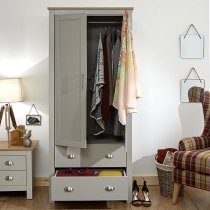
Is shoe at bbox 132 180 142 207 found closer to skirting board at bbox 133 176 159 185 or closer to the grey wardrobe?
the grey wardrobe

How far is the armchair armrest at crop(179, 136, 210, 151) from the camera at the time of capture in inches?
130

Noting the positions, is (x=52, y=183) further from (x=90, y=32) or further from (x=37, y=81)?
(x=90, y=32)

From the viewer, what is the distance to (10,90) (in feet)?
11.7

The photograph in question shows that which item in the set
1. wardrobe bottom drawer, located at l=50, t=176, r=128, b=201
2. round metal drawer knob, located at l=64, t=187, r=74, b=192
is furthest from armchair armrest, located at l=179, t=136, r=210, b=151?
round metal drawer knob, located at l=64, t=187, r=74, b=192

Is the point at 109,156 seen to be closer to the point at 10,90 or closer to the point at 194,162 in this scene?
the point at 194,162

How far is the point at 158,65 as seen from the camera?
395 centimetres

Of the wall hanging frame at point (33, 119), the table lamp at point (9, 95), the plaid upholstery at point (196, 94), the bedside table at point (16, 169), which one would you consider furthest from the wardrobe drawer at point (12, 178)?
the plaid upholstery at point (196, 94)

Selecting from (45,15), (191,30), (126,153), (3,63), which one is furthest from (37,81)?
(191,30)

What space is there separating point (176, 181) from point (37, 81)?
171 centimetres

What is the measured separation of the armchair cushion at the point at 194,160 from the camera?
3088 millimetres

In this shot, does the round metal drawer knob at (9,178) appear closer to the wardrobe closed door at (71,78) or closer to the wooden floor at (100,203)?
the wooden floor at (100,203)

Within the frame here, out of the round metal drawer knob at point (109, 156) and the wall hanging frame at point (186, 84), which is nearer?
the round metal drawer knob at point (109, 156)

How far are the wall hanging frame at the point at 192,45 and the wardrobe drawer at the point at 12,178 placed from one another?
199 cm

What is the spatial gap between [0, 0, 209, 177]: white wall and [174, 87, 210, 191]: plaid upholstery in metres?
0.52
